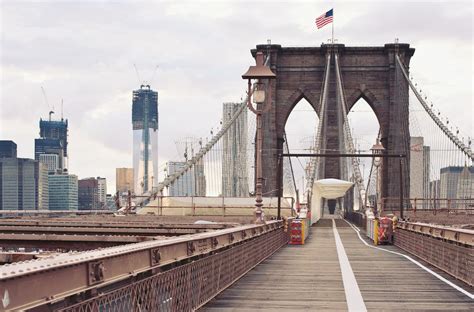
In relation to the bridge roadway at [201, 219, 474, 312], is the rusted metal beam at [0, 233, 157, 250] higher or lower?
higher

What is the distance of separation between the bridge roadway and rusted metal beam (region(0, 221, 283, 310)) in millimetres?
3130

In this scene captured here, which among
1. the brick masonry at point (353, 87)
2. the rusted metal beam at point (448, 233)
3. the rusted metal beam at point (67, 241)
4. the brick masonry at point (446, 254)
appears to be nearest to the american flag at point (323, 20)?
the brick masonry at point (353, 87)

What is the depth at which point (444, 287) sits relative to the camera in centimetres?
1588

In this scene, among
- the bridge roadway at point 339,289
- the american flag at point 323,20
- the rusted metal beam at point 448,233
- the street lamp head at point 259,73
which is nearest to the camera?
the bridge roadway at point 339,289

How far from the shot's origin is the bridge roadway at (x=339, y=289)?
12773mm

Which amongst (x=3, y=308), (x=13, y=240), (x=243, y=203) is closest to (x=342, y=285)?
(x=13, y=240)

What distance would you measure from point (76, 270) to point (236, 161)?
9070 cm

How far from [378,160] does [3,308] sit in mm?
72719

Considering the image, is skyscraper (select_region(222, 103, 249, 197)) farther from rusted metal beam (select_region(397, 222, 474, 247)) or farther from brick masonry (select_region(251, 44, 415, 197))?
rusted metal beam (select_region(397, 222, 474, 247))

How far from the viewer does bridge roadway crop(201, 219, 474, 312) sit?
12773 mm

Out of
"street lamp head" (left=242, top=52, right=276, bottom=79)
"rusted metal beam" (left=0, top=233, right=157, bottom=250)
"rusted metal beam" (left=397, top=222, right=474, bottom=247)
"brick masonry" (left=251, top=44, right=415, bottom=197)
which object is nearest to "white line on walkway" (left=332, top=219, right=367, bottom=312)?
"rusted metal beam" (left=397, top=222, right=474, bottom=247)

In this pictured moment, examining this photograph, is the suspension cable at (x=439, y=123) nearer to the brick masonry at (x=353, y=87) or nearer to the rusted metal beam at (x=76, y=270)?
the brick masonry at (x=353, y=87)

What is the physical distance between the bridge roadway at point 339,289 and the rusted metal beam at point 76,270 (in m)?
3.13

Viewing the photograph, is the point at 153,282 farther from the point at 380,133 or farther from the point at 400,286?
the point at 380,133
